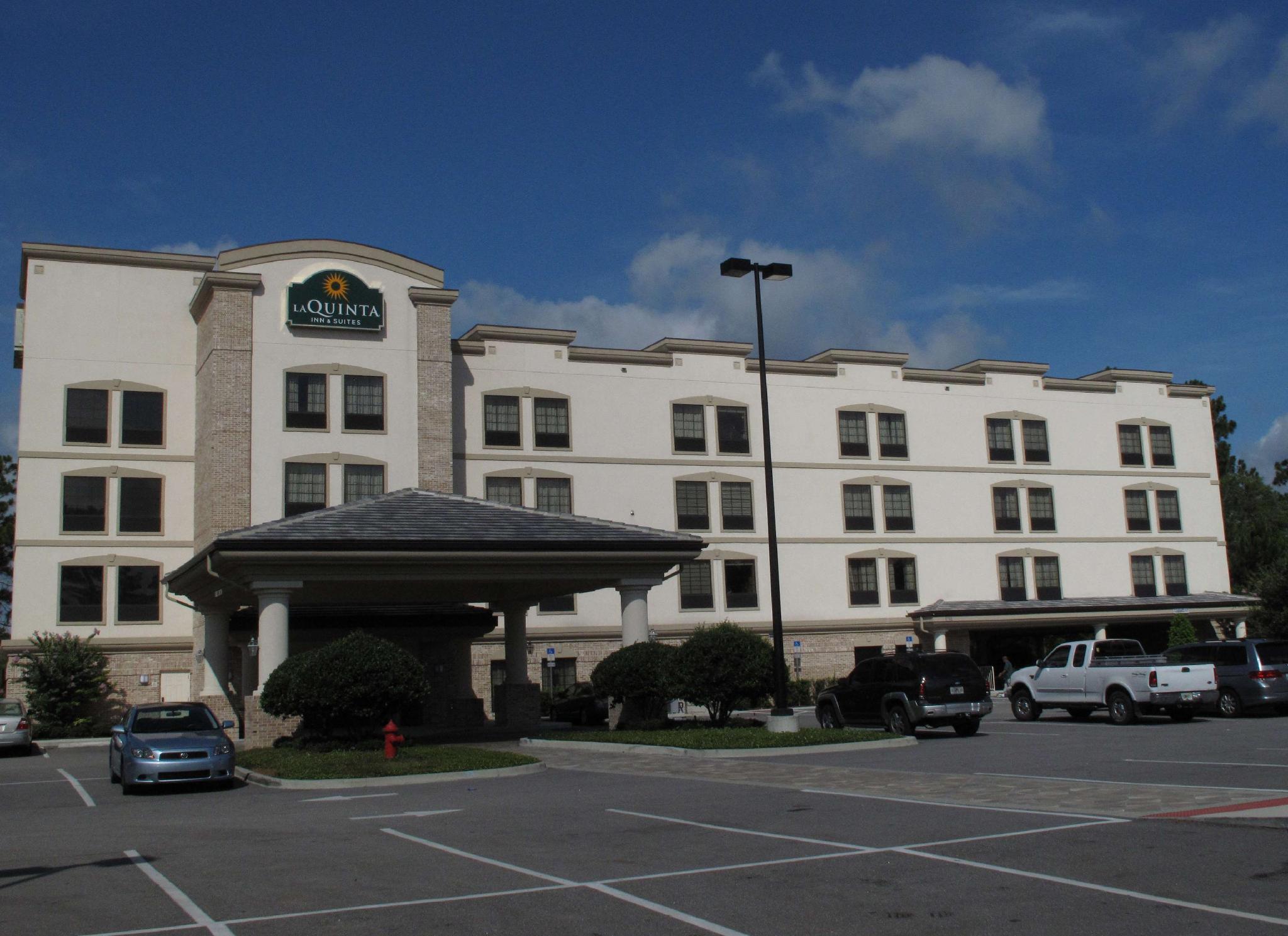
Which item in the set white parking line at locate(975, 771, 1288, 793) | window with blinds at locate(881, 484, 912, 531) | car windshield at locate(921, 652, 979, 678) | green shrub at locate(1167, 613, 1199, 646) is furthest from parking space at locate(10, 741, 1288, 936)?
green shrub at locate(1167, 613, 1199, 646)

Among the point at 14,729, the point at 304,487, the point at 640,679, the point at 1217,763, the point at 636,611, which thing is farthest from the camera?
the point at 304,487

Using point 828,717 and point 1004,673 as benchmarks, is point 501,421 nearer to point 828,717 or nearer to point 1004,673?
point 828,717

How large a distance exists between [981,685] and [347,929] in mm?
19586

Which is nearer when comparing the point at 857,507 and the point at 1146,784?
the point at 1146,784

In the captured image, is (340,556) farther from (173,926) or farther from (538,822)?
(173,926)

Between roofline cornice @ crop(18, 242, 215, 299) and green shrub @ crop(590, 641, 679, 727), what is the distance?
24845 mm

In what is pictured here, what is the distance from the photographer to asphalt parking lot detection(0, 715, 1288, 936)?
26.7ft

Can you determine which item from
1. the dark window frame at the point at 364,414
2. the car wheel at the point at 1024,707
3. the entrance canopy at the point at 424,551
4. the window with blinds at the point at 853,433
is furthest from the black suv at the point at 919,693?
the window with blinds at the point at 853,433

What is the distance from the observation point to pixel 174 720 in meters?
20.8

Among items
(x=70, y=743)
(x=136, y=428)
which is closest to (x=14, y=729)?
(x=70, y=743)

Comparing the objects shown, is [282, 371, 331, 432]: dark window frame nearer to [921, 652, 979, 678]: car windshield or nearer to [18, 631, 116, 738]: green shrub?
[18, 631, 116, 738]: green shrub

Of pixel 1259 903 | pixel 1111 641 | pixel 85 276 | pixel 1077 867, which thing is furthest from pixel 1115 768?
pixel 85 276

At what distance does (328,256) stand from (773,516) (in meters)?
24.2

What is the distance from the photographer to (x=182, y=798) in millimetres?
18188
